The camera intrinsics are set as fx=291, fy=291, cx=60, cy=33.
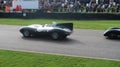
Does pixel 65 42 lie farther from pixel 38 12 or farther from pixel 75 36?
pixel 38 12

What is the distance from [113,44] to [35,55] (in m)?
4.68

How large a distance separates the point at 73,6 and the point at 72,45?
57.5 feet

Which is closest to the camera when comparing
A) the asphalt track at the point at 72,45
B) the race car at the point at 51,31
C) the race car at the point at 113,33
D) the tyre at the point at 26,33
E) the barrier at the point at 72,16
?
the asphalt track at the point at 72,45

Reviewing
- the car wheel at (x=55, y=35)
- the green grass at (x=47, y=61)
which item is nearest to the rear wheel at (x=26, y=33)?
the car wheel at (x=55, y=35)

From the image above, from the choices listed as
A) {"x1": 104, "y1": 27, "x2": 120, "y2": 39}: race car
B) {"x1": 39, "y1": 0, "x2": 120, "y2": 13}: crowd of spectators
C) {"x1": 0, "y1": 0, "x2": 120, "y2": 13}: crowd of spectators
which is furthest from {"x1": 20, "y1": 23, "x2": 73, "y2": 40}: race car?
{"x1": 39, "y1": 0, "x2": 120, "y2": 13}: crowd of spectators

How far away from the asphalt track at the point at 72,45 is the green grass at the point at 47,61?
40.7 inches

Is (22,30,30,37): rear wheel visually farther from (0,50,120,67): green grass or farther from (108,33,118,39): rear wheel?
(0,50,120,67): green grass

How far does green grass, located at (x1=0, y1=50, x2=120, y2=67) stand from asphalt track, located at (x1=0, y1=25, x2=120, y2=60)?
3.39ft

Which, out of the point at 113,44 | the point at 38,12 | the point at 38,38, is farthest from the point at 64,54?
the point at 38,12

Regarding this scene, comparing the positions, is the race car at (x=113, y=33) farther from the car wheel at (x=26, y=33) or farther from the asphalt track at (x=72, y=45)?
the car wheel at (x=26, y=33)

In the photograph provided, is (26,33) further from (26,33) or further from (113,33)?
(113,33)

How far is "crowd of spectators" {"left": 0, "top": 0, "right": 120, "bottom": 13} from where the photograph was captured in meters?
29.9

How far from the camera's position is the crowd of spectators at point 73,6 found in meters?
29.9

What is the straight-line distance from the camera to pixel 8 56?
11.8 metres
